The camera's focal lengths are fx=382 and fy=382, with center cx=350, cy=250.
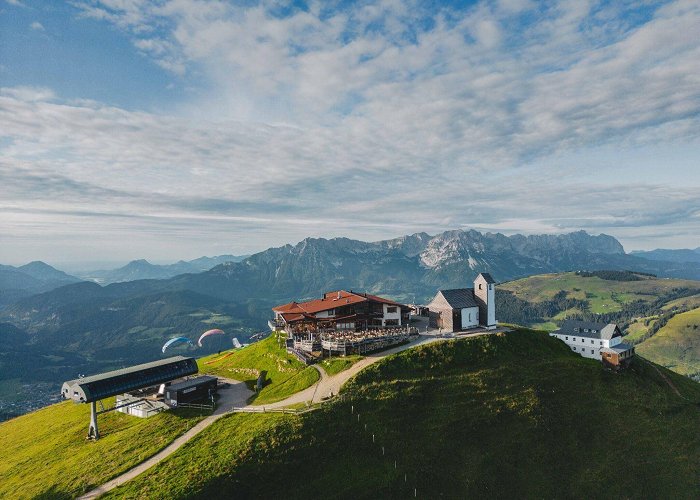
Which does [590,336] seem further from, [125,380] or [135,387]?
[125,380]

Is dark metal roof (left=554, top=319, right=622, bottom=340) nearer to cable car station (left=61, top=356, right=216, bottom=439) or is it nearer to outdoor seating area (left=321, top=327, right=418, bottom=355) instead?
outdoor seating area (left=321, top=327, right=418, bottom=355)

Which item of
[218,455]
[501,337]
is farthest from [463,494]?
[501,337]

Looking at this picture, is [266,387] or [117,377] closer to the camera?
[117,377]

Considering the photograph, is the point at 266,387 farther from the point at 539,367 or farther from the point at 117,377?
the point at 539,367

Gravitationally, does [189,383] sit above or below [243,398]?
above

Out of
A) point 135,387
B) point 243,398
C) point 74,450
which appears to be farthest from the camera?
point 243,398

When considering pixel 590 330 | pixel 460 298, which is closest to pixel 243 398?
pixel 460 298
